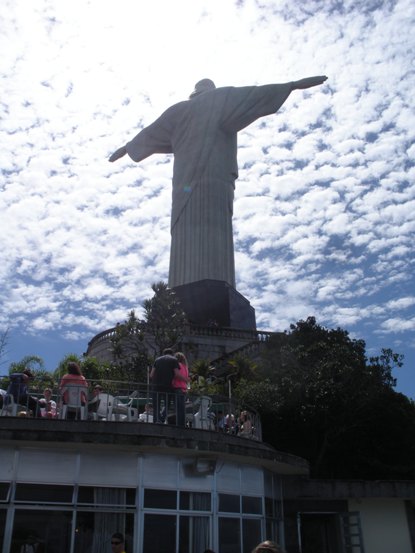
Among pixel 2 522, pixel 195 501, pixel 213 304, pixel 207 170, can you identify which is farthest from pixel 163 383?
pixel 207 170

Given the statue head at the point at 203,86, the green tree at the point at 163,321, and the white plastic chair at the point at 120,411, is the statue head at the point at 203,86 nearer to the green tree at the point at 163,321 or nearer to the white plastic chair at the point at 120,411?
the green tree at the point at 163,321

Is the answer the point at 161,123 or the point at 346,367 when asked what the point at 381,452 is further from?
the point at 161,123

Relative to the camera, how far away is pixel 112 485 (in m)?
11.9

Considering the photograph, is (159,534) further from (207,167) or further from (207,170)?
(207,167)

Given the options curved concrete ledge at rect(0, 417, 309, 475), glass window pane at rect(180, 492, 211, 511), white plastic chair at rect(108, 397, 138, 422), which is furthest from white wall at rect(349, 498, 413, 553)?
white plastic chair at rect(108, 397, 138, 422)

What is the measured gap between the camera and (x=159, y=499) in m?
12.1

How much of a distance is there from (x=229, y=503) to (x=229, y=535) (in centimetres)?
61

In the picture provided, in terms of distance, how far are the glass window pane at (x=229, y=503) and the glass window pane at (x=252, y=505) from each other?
228mm

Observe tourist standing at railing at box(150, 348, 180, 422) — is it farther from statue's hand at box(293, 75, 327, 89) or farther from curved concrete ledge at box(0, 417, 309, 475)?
statue's hand at box(293, 75, 327, 89)

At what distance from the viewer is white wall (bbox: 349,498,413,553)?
16.6m

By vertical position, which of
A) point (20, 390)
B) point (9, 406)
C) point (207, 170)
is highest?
point (207, 170)

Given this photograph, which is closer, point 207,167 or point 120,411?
point 120,411

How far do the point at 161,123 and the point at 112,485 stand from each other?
35486 mm

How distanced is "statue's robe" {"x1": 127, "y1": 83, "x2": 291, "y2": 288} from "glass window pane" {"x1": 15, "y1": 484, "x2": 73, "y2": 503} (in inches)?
1090
